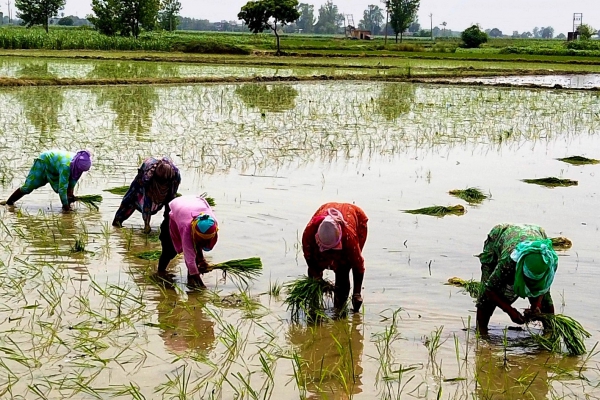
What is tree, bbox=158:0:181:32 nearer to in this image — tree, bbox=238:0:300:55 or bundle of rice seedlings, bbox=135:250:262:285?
tree, bbox=238:0:300:55

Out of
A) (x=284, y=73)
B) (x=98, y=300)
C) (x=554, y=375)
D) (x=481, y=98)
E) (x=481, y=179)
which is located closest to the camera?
(x=554, y=375)

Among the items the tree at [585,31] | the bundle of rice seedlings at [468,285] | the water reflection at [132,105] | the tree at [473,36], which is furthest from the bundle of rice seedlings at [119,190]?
the tree at [585,31]

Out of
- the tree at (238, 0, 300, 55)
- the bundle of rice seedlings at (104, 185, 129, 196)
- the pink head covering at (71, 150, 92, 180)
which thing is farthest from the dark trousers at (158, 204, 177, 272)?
the tree at (238, 0, 300, 55)

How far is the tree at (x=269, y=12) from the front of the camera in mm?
39125

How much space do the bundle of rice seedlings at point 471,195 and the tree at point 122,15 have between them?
138 feet

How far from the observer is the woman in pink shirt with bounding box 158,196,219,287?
178 inches

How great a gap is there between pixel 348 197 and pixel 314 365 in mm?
3697

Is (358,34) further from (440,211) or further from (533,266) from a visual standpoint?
(533,266)

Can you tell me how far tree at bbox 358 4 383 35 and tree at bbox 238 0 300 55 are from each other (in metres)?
117

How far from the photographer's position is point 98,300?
175 inches

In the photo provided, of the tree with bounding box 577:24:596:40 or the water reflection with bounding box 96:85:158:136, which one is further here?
the tree with bounding box 577:24:596:40

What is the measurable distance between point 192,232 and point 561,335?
2.06 meters

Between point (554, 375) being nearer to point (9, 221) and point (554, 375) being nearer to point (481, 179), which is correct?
point (9, 221)

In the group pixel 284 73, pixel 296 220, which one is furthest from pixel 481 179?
pixel 284 73
